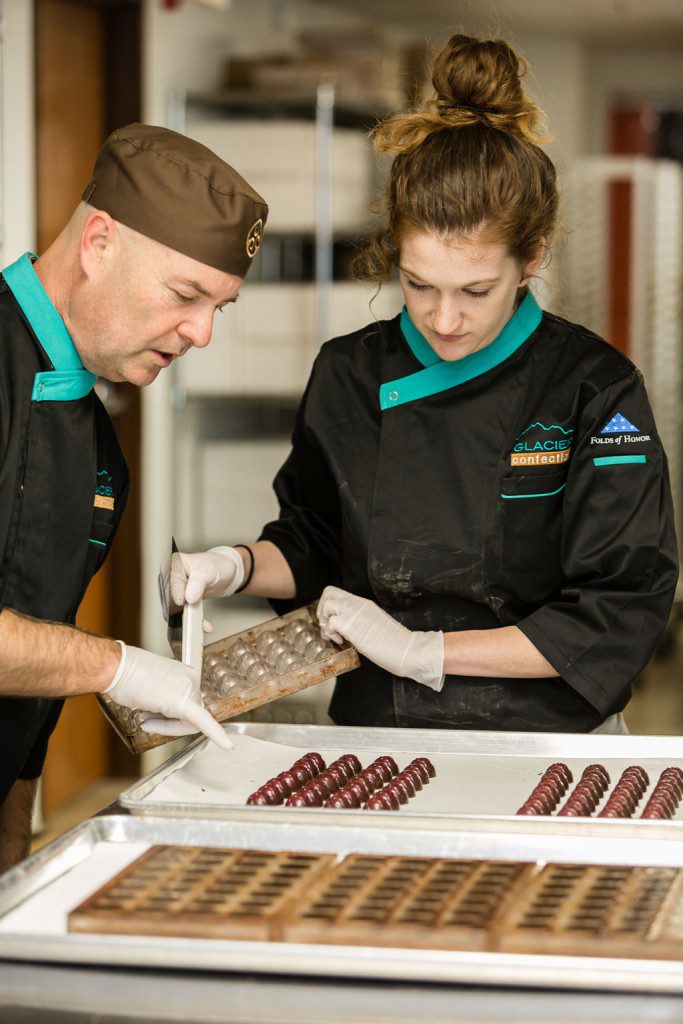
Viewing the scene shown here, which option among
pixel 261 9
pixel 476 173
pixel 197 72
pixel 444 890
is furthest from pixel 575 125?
pixel 444 890

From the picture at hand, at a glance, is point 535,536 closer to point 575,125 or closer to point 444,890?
point 444,890

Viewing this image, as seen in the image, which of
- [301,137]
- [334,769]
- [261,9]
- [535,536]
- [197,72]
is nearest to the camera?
[334,769]

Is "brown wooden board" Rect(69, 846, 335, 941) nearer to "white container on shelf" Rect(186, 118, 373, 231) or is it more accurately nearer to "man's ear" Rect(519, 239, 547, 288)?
"man's ear" Rect(519, 239, 547, 288)

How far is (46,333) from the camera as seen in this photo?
1.47 m

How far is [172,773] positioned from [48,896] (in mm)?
334

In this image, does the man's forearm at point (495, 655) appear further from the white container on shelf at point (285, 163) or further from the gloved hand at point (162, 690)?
the white container on shelf at point (285, 163)

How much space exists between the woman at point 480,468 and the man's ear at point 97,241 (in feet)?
1.23

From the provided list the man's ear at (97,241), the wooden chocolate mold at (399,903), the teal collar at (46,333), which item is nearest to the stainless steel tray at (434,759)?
the wooden chocolate mold at (399,903)

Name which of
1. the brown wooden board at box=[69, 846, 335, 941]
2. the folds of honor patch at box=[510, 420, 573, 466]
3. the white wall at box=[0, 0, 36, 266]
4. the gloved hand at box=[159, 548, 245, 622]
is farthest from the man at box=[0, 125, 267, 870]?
the white wall at box=[0, 0, 36, 266]

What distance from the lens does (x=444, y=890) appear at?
1.08m

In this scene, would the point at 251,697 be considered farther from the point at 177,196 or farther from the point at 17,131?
the point at 17,131

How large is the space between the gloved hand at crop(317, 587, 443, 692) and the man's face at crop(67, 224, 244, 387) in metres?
0.40

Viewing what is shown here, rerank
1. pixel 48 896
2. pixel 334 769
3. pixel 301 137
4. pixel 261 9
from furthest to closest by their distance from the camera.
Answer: pixel 261 9
pixel 301 137
pixel 334 769
pixel 48 896

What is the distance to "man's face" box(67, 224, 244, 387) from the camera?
1.42m
